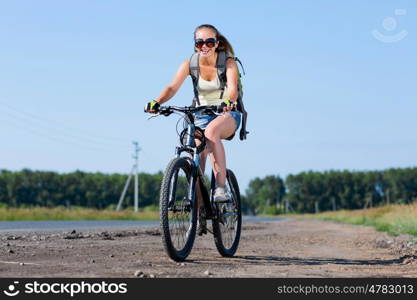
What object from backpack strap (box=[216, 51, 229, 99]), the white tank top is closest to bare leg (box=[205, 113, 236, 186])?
the white tank top

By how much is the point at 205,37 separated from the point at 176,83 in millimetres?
636

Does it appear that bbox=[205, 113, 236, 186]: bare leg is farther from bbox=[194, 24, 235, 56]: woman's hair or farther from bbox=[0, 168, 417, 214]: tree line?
bbox=[0, 168, 417, 214]: tree line

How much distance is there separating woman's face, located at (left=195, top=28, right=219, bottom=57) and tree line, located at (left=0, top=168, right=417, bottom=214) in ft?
435

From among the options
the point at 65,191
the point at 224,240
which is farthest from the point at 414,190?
the point at 224,240

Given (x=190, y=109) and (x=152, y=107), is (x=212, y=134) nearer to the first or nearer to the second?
(x=190, y=109)

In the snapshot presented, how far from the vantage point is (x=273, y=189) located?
199 metres

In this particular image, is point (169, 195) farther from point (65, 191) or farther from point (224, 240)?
point (65, 191)

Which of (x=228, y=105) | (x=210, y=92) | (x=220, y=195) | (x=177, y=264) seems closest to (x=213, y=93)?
(x=210, y=92)

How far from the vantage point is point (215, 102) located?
290 inches

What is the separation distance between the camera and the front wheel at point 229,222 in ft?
25.2

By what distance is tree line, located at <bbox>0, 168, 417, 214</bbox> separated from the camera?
149875 mm

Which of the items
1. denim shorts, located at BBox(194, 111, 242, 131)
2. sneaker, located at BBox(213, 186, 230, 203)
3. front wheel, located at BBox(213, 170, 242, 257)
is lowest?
front wheel, located at BBox(213, 170, 242, 257)

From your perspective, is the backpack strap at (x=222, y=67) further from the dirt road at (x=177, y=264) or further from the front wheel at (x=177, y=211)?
the dirt road at (x=177, y=264)

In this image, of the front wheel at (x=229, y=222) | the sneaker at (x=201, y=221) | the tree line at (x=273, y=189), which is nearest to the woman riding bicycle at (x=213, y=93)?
the sneaker at (x=201, y=221)
